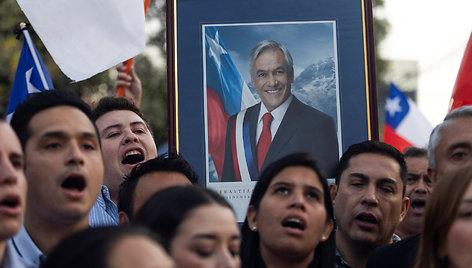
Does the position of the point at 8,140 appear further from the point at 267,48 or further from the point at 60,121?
the point at 267,48

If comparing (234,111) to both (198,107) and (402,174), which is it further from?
(402,174)

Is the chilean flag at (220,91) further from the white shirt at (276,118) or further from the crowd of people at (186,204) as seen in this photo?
the crowd of people at (186,204)

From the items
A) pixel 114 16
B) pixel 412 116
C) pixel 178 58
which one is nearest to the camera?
pixel 178 58

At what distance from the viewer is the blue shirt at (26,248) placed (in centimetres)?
Result: 332

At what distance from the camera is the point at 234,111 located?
15.4ft

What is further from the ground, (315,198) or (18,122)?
(18,122)

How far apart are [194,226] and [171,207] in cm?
16

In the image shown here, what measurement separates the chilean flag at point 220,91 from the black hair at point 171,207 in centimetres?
145

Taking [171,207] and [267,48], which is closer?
[171,207]

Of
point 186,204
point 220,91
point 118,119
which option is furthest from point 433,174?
point 118,119

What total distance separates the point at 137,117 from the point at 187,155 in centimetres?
87

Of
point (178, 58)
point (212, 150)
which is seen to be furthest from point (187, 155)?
point (178, 58)

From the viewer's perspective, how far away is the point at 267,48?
4.71 meters

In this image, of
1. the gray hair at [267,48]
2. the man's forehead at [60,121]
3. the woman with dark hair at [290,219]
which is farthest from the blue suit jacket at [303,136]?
the man's forehead at [60,121]
